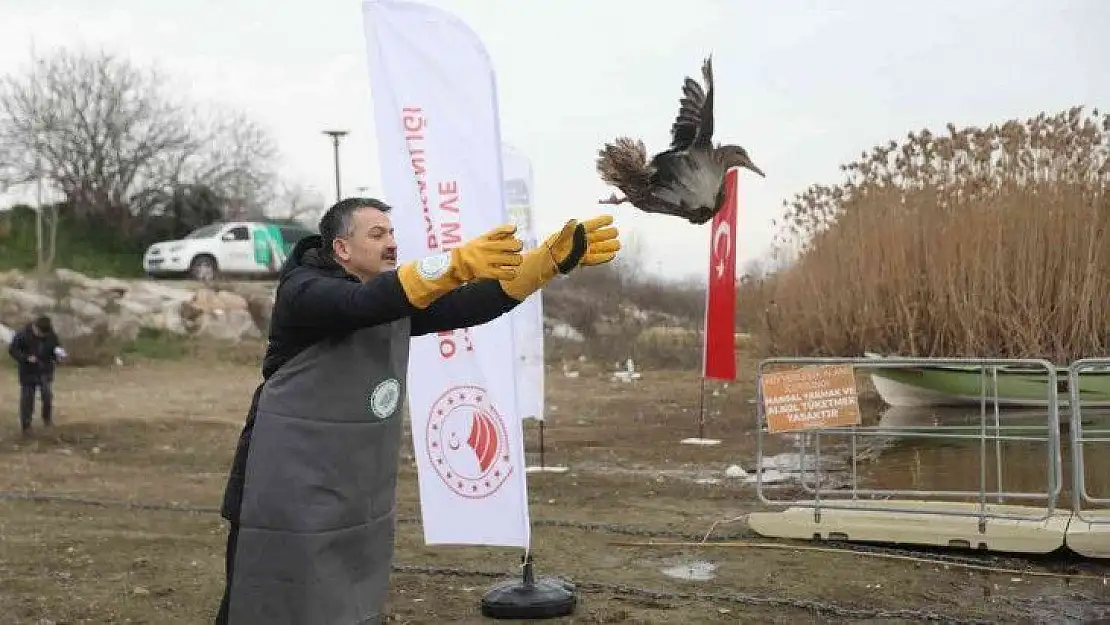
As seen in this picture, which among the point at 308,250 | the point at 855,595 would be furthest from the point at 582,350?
the point at 308,250

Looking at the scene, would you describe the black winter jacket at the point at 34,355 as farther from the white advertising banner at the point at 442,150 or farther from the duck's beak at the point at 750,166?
the duck's beak at the point at 750,166

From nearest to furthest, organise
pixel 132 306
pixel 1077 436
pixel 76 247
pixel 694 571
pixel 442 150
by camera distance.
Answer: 1. pixel 442 150
2. pixel 694 571
3. pixel 1077 436
4. pixel 132 306
5. pixel 76 247

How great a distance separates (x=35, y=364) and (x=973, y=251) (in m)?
11.1

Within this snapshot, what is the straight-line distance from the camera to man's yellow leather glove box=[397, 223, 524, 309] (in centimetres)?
285

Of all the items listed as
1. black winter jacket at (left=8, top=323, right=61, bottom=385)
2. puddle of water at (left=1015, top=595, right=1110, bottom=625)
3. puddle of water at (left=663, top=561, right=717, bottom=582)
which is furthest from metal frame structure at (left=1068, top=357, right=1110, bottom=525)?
black winter jacket at (left=8, top=323, right=61, bottom=385)

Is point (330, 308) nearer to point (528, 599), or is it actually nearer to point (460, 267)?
point (460, 267)

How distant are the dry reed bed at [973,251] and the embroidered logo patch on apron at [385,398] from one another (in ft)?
33.7

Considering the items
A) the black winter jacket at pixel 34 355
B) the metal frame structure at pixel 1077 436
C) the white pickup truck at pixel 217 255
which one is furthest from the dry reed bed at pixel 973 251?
the white pickup truck at pixel 217 255

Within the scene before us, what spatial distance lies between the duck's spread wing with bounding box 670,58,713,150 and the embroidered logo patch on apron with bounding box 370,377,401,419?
1958mm

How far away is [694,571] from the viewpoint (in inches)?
252

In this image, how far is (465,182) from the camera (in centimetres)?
514

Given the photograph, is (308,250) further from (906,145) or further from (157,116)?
(157,116)

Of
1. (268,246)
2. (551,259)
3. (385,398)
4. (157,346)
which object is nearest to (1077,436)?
(551,259)

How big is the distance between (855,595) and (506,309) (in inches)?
134
